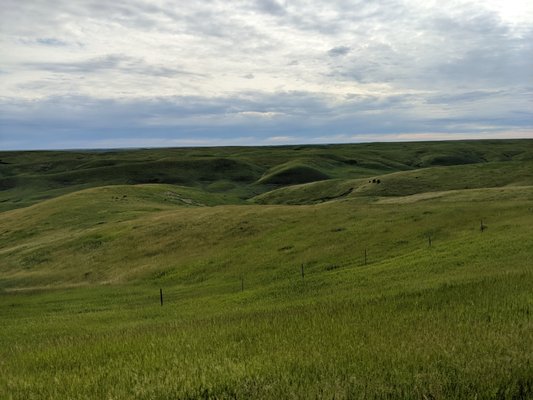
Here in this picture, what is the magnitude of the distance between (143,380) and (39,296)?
114 ft

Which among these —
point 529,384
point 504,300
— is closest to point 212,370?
point 529,384

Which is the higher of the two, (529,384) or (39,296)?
(529,384)

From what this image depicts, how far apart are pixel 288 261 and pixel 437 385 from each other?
32.3 m

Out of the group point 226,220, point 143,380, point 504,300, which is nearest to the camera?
point 143,380

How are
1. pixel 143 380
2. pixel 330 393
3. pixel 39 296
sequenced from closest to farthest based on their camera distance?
1. pixel 330 393
2. pixel 143 380
3. pixel 39 296

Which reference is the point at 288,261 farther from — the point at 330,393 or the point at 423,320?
the point at 330,393

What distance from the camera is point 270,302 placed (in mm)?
24953

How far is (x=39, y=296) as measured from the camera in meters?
39.2

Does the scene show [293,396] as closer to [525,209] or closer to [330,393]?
[330,393]

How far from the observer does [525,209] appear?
42688 millimetres

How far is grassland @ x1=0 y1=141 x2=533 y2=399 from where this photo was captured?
8250 mm

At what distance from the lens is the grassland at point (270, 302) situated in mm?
8250

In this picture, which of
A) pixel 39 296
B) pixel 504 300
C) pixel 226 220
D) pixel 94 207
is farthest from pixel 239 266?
pixel 94 207

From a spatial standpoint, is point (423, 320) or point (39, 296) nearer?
point (423, 320)
